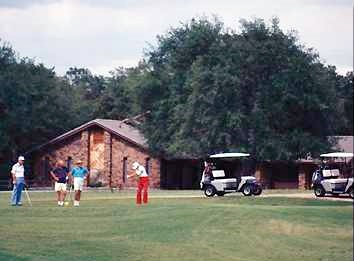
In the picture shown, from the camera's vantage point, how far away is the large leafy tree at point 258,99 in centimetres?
4928

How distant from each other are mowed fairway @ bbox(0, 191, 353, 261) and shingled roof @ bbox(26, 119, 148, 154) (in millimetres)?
34859

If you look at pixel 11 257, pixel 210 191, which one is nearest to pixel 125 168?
pixel 210 191

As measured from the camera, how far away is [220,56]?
51.2 m

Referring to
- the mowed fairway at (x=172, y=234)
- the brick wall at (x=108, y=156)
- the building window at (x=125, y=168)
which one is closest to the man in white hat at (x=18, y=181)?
the mowed fairway at (x=172, y=234)

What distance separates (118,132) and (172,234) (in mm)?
41175

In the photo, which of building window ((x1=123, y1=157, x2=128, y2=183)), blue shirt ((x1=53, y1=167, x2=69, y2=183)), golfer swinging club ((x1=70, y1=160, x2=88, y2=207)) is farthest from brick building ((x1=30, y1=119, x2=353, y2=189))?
blue shirt ((x1=53, y1=167, x2=69, y2=183))

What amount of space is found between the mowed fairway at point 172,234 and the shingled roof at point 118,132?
114 ft

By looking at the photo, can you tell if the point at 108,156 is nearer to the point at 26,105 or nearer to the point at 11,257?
the point at 26,105

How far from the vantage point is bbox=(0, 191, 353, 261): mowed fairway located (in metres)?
14.8

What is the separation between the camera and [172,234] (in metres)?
17.9

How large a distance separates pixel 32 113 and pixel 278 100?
64.4 ft

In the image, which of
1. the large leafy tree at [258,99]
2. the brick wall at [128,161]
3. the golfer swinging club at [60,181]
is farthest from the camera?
the brick wall at [128,161]

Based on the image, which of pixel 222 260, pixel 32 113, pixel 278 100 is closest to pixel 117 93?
pixel 32 113

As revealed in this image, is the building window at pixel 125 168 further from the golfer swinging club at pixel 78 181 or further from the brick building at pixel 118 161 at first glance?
the golfer swinging club at pixel 78 181
